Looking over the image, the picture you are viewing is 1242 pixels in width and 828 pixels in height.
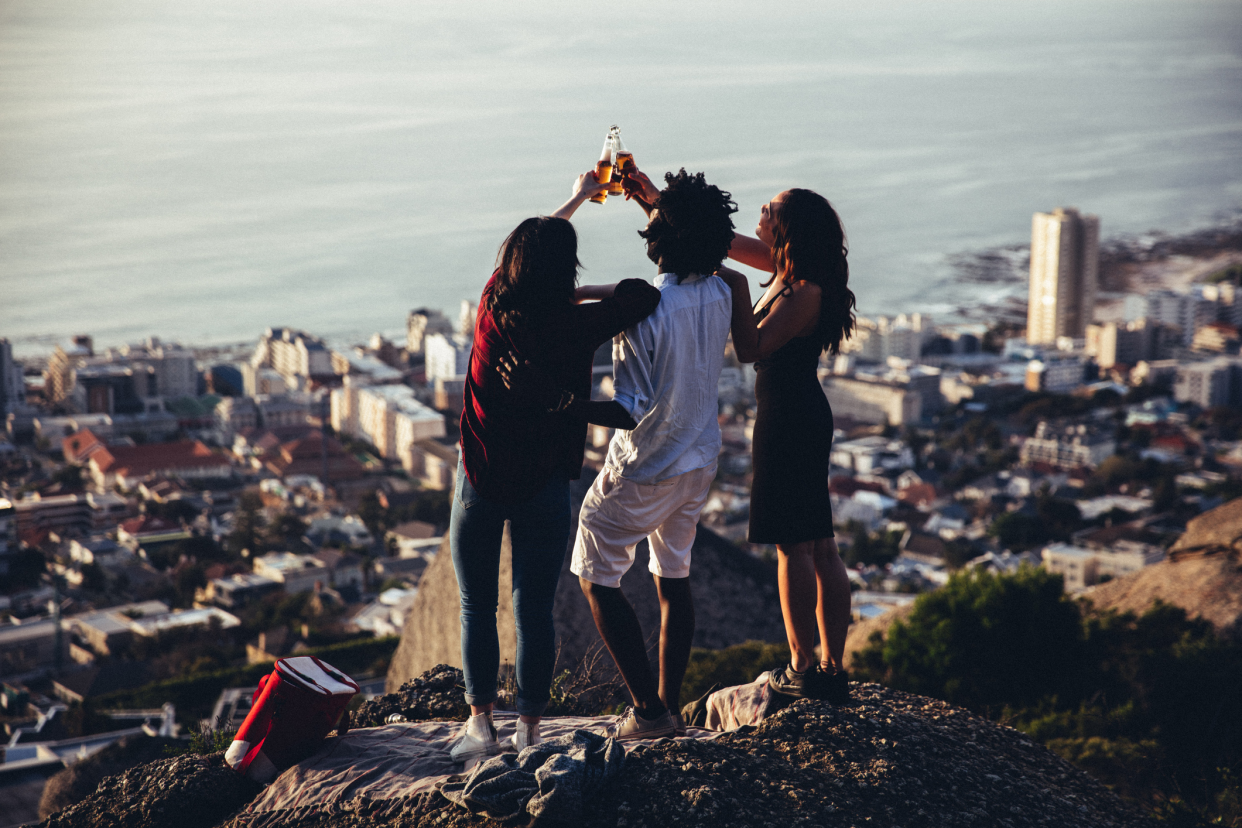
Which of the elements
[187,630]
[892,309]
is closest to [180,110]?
[892,309]

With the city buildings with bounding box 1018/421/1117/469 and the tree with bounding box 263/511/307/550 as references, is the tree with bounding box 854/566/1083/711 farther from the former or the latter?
the city buildings with bounding box 1018/421/1117/469

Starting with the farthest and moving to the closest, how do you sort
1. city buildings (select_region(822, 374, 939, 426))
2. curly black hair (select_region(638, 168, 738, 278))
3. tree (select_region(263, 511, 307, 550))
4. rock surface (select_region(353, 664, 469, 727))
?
city buildings (select_region(822, 374, 939, 426)) < tree (select_region(263, 511, 307, 550)) < rock surface (select_region(353, 664, 469, 727)) < curly black hair (select_region(638, 168, 738, 278))

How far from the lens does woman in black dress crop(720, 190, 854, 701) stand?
5.10 ft

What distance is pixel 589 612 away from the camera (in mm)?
3652

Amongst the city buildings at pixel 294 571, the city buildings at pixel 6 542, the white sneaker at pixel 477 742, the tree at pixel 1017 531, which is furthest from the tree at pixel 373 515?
the white sneaker at pixel 477 742

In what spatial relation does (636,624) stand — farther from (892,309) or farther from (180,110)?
(180,110)

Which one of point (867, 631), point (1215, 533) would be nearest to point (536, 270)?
point (867, 631)

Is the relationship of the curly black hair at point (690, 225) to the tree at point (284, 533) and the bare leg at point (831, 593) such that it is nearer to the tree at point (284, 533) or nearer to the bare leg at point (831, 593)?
the bare leg at point (831, 593)

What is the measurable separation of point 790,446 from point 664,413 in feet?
0.74

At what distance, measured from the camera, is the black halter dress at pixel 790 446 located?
5.18 feet

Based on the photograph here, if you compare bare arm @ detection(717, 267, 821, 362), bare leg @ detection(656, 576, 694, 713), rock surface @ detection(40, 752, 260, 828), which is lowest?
rock surface @ detection(40, 752, 260, 828)

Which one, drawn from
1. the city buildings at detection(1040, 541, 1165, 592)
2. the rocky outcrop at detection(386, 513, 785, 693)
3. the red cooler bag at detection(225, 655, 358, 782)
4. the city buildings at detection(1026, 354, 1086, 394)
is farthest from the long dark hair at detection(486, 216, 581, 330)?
the city buildings at detection(1026, 354, 1086, 394)

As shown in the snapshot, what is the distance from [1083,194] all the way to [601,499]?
51588 millimetres

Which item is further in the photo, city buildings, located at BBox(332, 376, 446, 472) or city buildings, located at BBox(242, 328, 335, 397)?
city buildings, located at BBox(242, 328, 335, 397)
